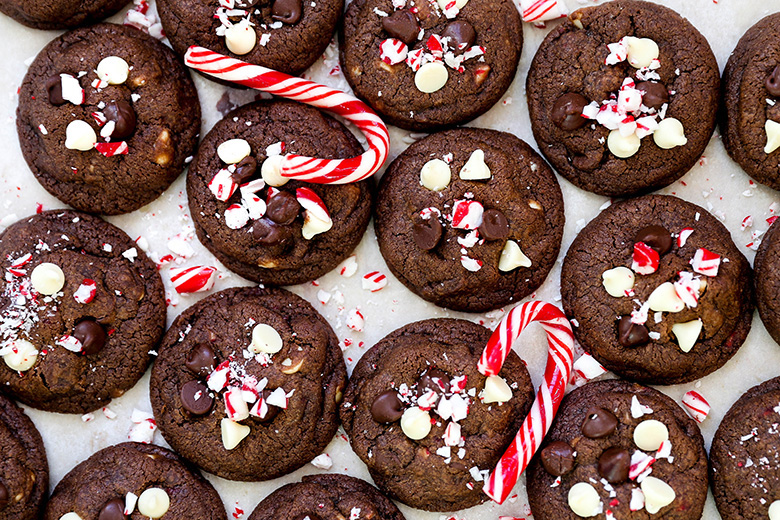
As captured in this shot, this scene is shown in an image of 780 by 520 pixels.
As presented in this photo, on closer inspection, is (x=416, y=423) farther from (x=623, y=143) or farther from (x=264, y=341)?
(x=623, y=143)

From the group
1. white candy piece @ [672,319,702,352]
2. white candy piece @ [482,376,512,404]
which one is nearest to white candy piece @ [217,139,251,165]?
white candy piece @ [482,376,512,404]

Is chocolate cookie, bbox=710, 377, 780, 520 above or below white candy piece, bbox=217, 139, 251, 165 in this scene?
below

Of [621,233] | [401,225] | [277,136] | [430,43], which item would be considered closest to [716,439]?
[621,233]

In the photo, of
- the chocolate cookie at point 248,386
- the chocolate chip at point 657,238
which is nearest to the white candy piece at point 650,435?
the chocolate chip at point 657,238

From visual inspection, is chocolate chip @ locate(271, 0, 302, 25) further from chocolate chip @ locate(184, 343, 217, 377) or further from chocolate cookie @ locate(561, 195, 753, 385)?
chocolate cookie @ locate(561, 195, 753, 385)

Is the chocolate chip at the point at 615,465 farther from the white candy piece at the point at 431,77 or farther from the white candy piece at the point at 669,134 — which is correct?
the white candy piece at the point at 431,77

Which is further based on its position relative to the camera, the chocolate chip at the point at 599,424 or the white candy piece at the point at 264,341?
the white candy piece at the point at 264,341

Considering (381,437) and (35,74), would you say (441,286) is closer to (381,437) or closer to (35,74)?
(381,437)
